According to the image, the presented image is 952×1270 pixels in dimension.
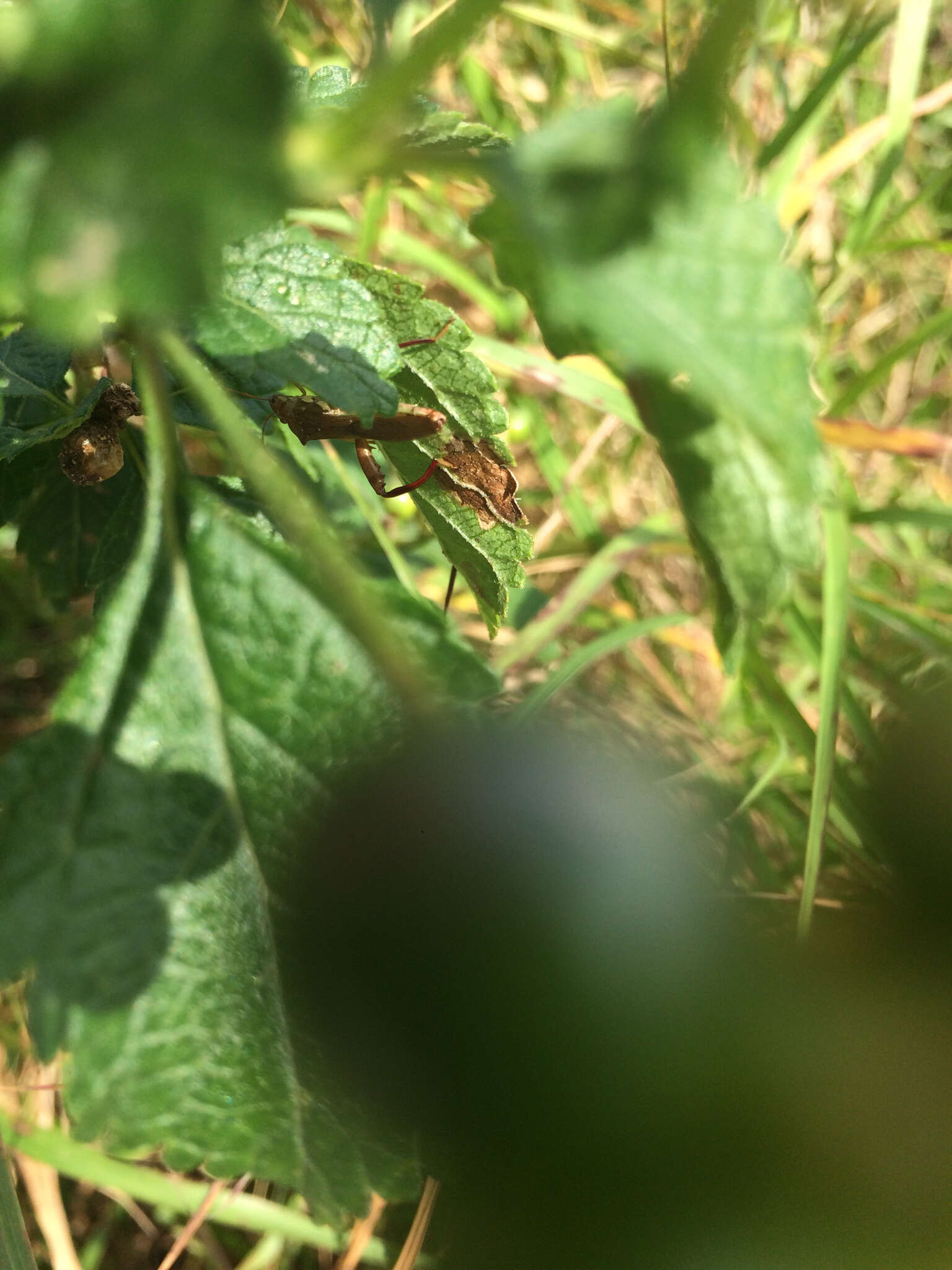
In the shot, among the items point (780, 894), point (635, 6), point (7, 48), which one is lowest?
point (7, 48)

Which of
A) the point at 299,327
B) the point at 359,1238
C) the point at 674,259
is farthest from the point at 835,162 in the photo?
the point at 359,1238

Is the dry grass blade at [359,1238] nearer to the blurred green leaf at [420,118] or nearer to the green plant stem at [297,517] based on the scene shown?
the green plant stem at [297,517]

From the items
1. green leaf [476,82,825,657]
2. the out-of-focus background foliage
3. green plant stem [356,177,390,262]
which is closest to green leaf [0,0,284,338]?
green leaf [476,82,825,657]

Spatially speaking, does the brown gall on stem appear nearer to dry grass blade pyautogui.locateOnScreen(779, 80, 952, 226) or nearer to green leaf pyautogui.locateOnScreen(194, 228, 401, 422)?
green leaf pyautogui.locateOnScreen(194, 228, 401, 422)

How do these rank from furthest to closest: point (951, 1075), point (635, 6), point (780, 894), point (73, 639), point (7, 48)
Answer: point (635, 6)
point (73, 639)
point (780, 894)
point (951, 1075)
point (7, 48)

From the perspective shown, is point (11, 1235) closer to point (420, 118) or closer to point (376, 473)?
point (376, 473)

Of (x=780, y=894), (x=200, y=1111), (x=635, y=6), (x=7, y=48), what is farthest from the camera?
(x=635, y=6)

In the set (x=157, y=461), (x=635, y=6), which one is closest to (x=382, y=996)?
(x=157, y=461)

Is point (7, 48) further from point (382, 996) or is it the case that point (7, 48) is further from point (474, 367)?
point (382, 996)

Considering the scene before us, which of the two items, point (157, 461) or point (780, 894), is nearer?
point (157, 461)
